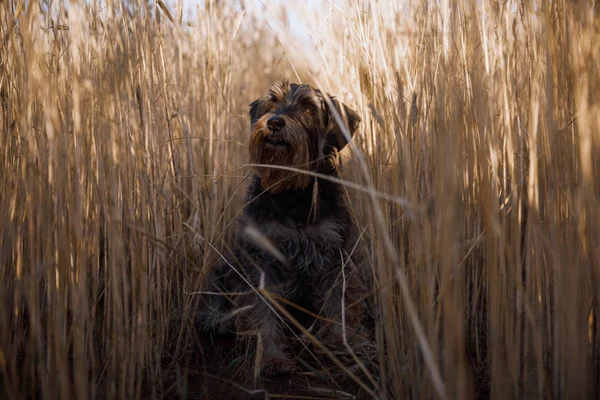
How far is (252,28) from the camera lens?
16.1ft

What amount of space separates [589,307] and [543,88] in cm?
72

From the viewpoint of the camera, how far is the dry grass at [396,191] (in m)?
1.44

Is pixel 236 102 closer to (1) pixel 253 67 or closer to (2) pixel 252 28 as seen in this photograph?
(2) pixel 252 28

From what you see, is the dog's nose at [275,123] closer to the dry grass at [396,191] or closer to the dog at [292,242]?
the dog at [292,242]

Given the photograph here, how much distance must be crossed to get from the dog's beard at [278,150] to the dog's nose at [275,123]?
3cm

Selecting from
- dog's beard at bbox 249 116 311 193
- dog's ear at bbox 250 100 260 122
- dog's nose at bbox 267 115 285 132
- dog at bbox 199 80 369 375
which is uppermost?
dog's ear at bbox 250 100 260 122

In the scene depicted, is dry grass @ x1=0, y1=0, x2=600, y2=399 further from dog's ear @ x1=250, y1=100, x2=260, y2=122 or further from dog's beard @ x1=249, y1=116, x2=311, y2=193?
dog's ear @ x1=250, y1=100, x2=260, y2=122

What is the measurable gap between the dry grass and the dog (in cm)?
43

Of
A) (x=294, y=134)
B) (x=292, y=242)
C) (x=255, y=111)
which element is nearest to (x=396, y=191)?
(x=292, y=242)

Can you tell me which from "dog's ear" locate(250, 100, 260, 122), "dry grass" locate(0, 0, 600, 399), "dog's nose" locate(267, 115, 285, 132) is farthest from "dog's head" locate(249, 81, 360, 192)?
"dry grass" locate(0, 0, 600, 399)

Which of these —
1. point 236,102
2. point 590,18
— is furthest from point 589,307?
point 236,102

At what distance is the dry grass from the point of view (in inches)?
56.5

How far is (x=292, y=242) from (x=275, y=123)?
0.73m

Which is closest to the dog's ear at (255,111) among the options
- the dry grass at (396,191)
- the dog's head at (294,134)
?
Result: the dog's head at (294,134)
